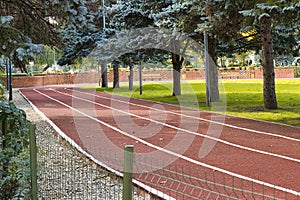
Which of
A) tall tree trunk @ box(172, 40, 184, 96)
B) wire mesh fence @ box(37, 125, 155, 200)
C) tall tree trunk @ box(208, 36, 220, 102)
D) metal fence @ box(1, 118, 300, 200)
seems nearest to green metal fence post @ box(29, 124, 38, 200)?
metal fence @ box(1, 118, 300, 200)

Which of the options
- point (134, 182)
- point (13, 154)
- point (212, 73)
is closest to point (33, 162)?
point (13, 154)

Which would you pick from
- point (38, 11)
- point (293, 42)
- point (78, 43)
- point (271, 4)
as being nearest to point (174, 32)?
point (293, 42)

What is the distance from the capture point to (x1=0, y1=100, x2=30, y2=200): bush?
18.1 feet

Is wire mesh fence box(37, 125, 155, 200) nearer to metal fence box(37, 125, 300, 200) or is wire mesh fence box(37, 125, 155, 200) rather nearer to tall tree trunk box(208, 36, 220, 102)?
metal fence box(37, 125, 300, 200)

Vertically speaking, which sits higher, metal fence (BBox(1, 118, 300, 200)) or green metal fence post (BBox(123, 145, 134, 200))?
green metal fence post (BBox(123, 145, 134, 200))

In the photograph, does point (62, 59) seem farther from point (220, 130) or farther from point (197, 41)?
point (220, 130)

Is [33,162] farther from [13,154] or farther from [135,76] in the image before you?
[135,76]

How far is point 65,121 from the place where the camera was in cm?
1655

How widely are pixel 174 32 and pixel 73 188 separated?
1366 cm

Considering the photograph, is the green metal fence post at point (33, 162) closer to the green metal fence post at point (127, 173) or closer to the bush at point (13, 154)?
the bush at point (13, 154)

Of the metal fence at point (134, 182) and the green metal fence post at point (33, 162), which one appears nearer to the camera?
the green metal fence post at point (33, 162)

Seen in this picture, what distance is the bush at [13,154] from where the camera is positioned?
5.53 m

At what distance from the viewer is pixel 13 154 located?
5.90m

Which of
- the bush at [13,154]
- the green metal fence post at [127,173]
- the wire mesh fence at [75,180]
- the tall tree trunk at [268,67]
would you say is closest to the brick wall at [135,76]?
the tall tree trunk at [268,67]
